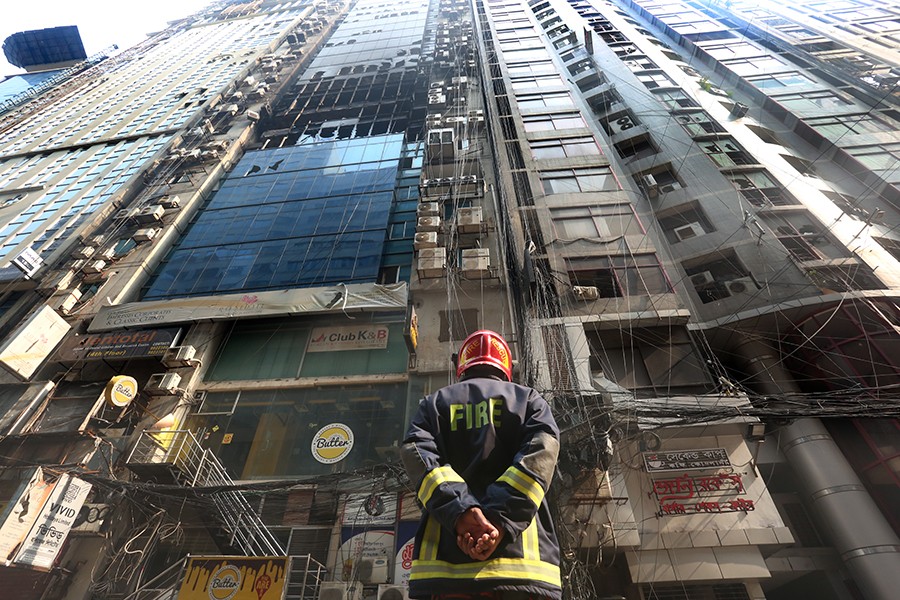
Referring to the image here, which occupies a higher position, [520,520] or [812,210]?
[520,520]

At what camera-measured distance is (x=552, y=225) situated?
1644 cm

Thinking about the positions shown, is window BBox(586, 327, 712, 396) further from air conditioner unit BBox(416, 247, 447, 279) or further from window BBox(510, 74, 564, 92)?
window BBox(510, 74, 564, 92)

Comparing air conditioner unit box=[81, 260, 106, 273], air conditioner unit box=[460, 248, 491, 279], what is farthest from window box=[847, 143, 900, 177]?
air conditioner unit box=[81, 260, 106, 273]

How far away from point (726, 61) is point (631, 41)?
6899mm

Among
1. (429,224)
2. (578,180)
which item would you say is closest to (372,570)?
(429,224)

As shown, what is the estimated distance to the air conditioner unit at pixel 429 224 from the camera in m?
16.5

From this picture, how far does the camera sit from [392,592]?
841 cm

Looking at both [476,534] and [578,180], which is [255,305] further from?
[578,180]

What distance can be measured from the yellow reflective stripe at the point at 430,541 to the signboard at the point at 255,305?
1082 centimetres

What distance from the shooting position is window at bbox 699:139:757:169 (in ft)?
59.8

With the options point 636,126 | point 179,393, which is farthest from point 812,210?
point 179,393

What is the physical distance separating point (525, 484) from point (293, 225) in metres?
19.9

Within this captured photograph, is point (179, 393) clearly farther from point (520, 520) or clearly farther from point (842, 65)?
point (842, 65)

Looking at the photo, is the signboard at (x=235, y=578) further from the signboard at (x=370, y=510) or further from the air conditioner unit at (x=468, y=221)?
the air conditioner unit at (x=468, y=221)
